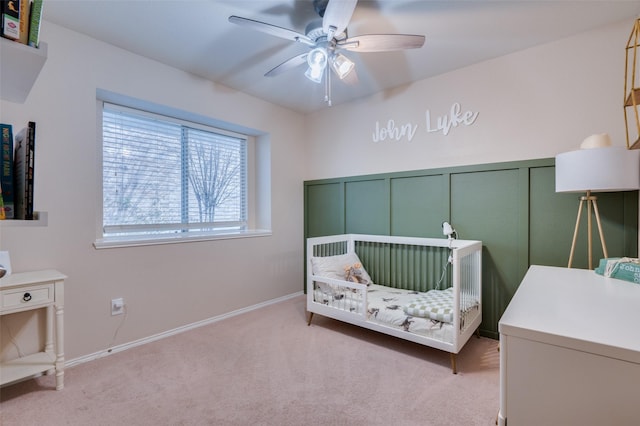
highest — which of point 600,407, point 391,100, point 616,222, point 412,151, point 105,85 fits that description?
point 391,100

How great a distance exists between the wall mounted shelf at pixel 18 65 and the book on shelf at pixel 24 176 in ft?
0.47

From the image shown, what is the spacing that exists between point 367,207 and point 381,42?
1798 mm

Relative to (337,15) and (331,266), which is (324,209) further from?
(337,15)

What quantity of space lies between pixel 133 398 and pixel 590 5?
11.9ft

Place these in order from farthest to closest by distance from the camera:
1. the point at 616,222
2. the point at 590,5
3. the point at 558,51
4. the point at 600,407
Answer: the point at 558,51 → the point at 616,222 → the point at 590,5 → the point at 600,407

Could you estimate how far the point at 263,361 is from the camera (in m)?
2.11

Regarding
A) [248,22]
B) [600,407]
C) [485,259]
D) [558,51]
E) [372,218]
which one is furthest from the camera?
[372,218]

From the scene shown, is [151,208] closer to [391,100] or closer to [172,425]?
[172,425]

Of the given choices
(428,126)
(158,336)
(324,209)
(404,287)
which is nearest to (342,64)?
(428,126)

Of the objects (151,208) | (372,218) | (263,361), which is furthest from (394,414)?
(151,208)

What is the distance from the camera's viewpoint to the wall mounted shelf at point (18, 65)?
71cm

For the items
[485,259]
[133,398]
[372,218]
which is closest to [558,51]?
[485,259]

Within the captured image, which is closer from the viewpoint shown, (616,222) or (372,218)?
(616,222)

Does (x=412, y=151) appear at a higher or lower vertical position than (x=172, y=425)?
higher
